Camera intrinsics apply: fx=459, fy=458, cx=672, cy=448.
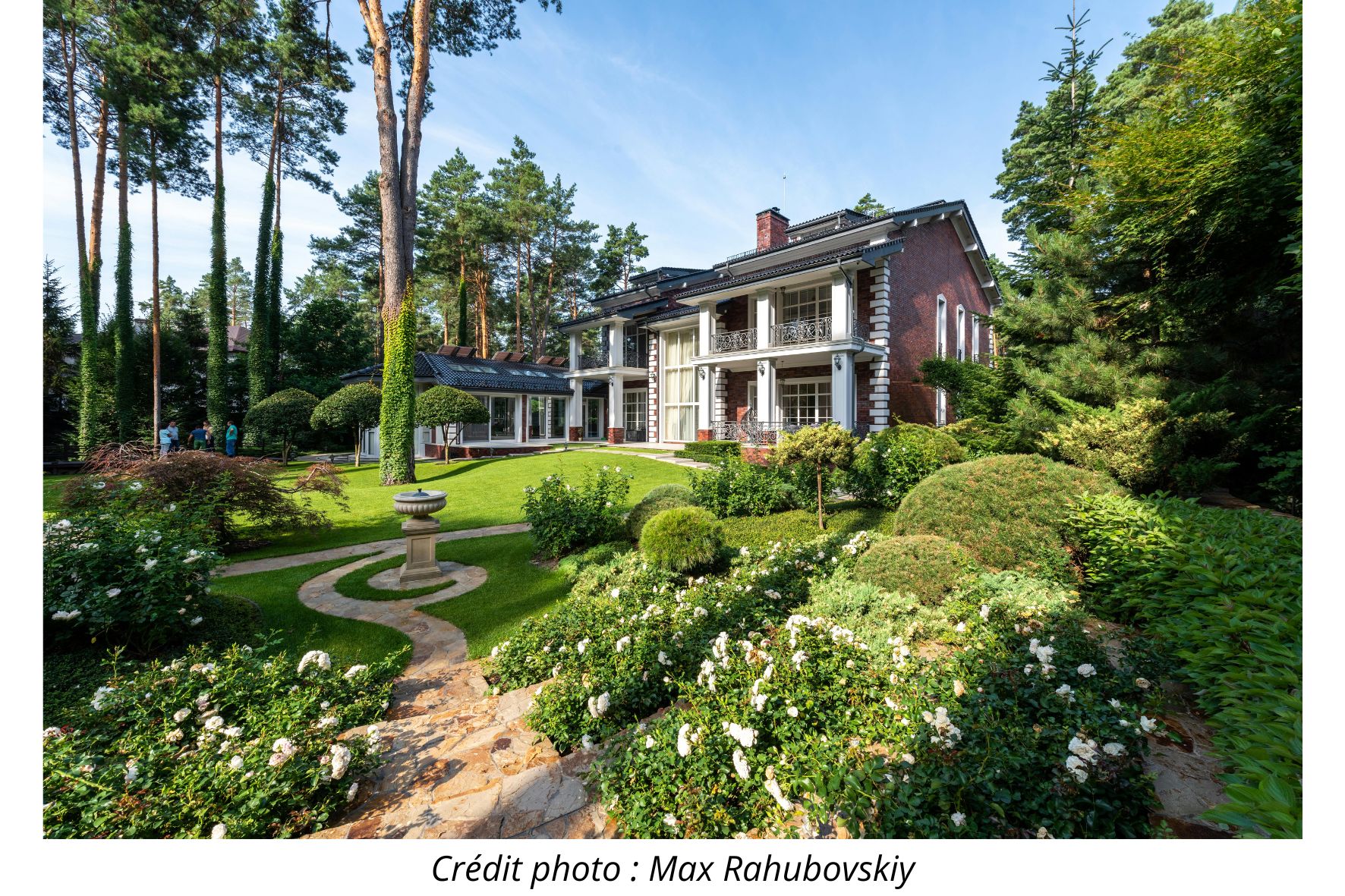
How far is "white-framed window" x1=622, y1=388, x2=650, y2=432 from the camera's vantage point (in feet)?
74.0

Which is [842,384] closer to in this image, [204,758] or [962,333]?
[962,333]

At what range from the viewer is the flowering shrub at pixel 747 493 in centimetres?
754

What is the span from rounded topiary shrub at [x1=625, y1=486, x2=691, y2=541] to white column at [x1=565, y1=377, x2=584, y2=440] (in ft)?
54.9

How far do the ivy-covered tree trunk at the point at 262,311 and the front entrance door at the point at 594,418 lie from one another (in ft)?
44.7

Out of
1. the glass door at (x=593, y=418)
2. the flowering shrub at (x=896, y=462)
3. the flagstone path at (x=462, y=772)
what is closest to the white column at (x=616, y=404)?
the glass door at (x=593, y=418)

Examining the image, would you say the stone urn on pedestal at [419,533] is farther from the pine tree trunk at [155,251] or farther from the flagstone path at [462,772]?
the pine tree trunk at [155,251]

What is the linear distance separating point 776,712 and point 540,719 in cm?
134

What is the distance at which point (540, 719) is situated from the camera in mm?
2588

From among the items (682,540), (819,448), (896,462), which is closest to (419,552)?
(682,540)

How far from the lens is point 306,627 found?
4164 millimetres

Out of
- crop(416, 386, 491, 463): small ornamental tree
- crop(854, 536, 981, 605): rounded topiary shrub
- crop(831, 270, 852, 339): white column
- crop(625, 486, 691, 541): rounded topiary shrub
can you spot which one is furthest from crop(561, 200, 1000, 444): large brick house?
crop(854, 536, 981, 605): rounded topiary shrub

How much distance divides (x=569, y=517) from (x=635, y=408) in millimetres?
16727
